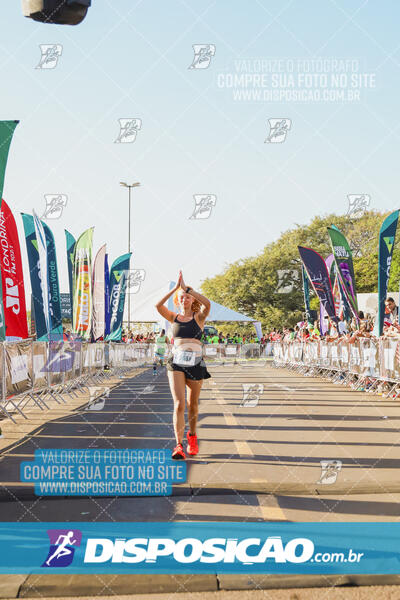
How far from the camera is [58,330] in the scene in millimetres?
17422

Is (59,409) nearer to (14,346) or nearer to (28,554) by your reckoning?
(14,346)

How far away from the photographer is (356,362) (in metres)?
18.6

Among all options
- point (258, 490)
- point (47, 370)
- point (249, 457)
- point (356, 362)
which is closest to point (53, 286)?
point (47, 370)

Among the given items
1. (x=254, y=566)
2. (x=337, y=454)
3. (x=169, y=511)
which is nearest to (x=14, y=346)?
(x=337, y=454)

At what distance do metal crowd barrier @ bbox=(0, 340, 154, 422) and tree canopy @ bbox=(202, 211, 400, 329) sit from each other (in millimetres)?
42451

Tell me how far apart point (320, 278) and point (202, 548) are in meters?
20.8

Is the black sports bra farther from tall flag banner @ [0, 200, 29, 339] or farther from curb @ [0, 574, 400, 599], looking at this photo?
tall flag banner @ [0, 200, 29, 339]

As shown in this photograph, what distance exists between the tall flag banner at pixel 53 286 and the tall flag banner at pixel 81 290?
4.25 metres

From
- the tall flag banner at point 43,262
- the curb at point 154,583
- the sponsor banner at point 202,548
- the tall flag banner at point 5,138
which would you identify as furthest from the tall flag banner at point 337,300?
the curb at point 154,583

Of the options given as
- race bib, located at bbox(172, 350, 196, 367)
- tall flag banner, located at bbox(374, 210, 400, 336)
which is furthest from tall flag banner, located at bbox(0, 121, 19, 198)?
tall flag banner, located at bbox(374, 210, 400, 336)

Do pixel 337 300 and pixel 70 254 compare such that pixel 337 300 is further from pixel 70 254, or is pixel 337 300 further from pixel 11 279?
pixel 11 279

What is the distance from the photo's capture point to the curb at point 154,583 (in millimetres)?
3672

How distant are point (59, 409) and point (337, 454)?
24.1 feet

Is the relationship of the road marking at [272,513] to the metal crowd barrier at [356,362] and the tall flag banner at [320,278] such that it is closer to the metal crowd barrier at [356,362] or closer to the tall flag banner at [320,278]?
the metal crowd barrier at [356,362]
